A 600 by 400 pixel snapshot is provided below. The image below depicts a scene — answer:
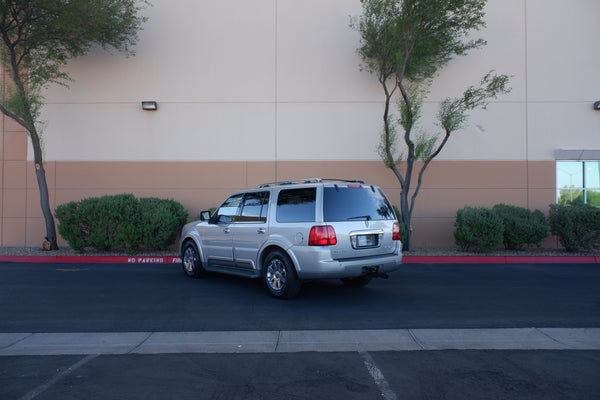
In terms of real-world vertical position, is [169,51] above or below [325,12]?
below

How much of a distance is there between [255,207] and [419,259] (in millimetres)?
6036

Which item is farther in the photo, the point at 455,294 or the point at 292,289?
the point at 455,294

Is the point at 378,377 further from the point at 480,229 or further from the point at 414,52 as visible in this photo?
the point at 414,52

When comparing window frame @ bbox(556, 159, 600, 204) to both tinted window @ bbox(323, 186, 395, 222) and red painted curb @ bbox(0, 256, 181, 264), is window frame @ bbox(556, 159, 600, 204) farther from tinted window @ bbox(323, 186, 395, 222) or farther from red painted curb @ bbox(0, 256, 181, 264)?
red painted curb @ bbox(0, 256, 181, 264)

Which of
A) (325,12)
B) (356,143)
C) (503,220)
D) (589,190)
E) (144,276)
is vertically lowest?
(144,276)

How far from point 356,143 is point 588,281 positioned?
25.2 feet

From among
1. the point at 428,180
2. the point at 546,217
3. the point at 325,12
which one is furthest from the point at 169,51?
the point at 546,217

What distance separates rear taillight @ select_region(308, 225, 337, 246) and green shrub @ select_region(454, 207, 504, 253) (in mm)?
7107

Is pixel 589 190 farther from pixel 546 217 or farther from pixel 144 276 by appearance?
pixel 144 276

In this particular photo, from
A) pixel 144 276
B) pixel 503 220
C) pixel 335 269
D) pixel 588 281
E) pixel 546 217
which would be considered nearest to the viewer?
pixel 335 269

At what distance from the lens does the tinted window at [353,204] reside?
7.12 m

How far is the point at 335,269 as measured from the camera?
6.91m

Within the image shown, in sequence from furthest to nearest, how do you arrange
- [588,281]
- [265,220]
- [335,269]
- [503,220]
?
1. [503,220]
2. [588,281]
3. [265,220]
4. [335,269]

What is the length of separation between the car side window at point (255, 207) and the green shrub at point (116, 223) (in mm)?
5355
